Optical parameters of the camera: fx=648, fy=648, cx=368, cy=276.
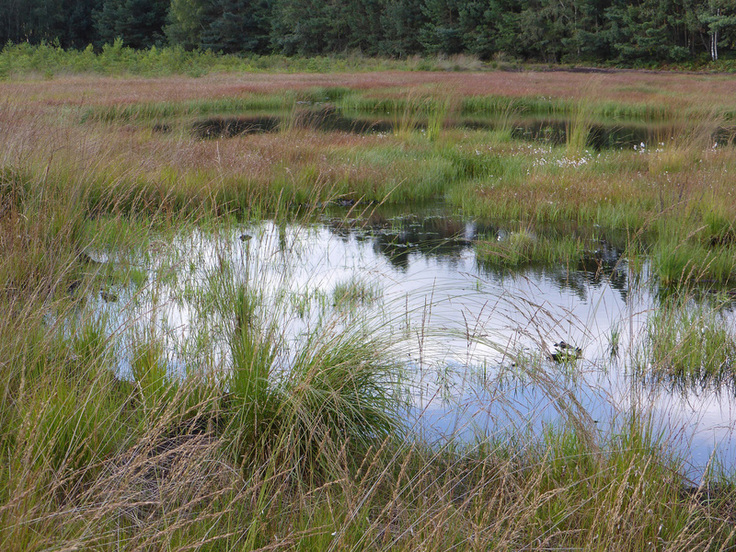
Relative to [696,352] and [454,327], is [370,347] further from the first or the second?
[696,352]

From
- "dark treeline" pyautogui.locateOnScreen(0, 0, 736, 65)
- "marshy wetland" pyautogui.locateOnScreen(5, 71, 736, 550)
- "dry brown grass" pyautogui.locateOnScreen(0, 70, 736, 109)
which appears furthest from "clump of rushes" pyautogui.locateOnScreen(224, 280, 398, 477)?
"dark treeline" pyautogui.locateOnScreen(0, 0, 736, 65)

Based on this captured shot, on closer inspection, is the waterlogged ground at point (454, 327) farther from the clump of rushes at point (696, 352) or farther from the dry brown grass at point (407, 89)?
the dry brown grass at point (407, 89)

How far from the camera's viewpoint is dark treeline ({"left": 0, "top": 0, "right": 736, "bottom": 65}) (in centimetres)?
3481

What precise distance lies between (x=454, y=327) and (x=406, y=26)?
144 feet

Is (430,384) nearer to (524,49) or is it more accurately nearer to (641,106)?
(641,106)

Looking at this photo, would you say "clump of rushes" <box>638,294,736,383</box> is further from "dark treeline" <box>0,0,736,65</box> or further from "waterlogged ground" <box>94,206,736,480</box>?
"dark treeline" <box>0,0,736,65</box>

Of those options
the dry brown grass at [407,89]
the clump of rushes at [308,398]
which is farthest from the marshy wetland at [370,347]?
the dry brown grass at [407,89]

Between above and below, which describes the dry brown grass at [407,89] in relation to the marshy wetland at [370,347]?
above

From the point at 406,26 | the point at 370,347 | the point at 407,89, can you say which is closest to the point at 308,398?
the point at 370,347

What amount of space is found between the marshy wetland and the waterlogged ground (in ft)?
0.10

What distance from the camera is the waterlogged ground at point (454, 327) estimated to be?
281 centimetres

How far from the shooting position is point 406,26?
145 feet

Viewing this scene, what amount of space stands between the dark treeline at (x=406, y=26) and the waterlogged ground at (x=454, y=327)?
3242 centimetres

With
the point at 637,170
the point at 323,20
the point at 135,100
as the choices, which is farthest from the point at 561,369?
the point at 323,20
